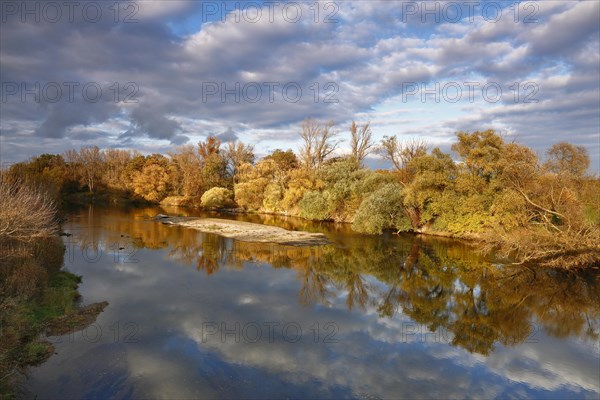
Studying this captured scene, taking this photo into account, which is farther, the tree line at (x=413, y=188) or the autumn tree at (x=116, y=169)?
the autumn tree at (x=116, y=169)

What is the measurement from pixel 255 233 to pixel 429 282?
66.5 ft

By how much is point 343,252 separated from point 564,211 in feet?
50.9

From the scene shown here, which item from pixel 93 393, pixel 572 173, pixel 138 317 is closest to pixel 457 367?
pixel 93 393

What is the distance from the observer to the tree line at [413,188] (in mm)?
26141

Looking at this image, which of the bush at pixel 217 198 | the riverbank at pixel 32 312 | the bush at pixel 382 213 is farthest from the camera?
the bush at pixel 217 198

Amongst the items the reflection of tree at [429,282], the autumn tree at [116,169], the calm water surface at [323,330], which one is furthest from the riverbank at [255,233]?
the autumn tree at [116,169]

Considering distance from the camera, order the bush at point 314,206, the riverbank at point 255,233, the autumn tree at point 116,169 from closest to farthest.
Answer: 1. the riverbank at point 255,233
2. the bush at point 314,206
3. the autumn tree at point 116,169

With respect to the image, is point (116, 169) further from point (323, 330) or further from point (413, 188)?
point (323, 330)

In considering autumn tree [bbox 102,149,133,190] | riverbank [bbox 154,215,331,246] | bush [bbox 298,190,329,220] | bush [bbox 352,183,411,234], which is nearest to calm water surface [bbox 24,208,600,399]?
riverbank [bbox 154,215,331,246]

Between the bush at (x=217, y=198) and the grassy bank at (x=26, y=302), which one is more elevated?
the bush at (x=217, y=198)

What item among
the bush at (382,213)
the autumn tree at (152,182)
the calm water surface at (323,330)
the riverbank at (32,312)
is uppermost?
the autumn tree at (152,182)

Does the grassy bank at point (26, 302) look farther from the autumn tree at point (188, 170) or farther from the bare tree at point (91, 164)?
the bare tree at point (91, 164)

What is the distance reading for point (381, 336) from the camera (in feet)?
52.0

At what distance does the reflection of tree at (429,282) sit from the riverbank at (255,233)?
6.07 feet
